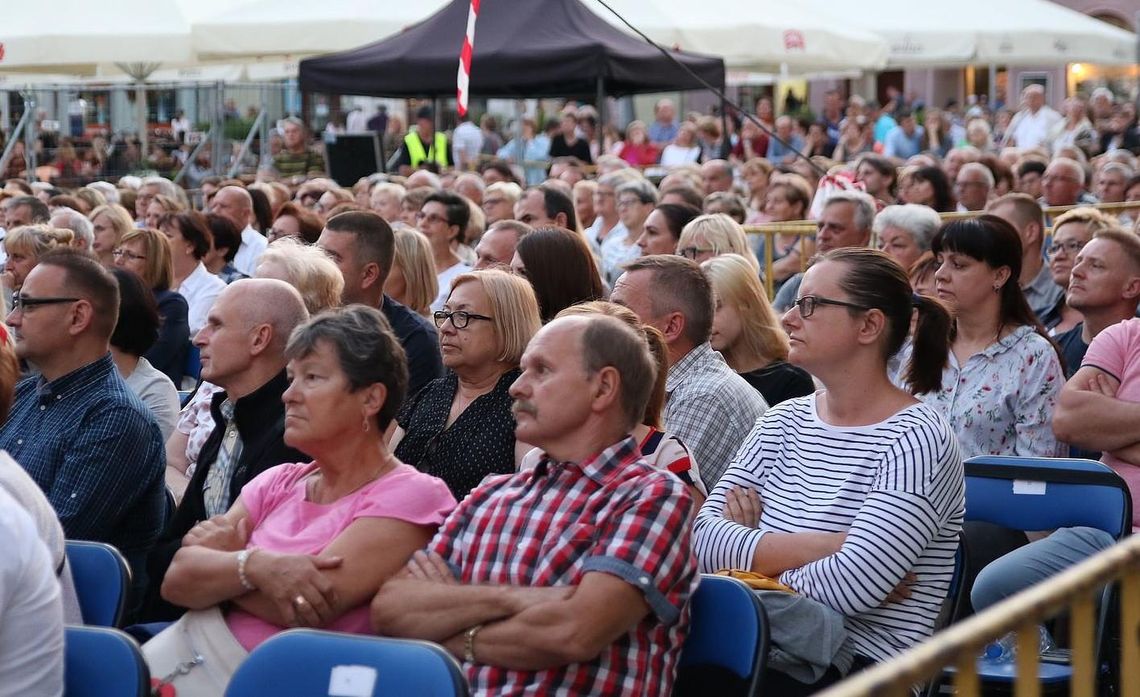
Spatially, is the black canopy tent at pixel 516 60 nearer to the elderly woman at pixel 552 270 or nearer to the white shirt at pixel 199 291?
the white shirt at pixel 199 291

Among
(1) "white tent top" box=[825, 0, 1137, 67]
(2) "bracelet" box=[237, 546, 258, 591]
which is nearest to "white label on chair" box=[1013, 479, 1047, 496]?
(2) "bracelet" box=[237, 546, 258, 591]

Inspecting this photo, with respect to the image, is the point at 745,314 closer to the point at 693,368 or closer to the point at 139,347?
the point at 693,368

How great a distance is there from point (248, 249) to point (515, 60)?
3.26m

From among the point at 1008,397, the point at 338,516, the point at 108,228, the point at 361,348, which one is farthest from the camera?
the point at 108,228

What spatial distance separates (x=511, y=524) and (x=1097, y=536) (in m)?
1.96

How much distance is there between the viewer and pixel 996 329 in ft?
18.7

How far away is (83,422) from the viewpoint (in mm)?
4688

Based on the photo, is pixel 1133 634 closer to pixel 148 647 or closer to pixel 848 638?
pixel 848 638

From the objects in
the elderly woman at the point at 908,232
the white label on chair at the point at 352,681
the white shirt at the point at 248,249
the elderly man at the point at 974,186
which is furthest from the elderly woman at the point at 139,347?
the elderly man at the point at 974,186

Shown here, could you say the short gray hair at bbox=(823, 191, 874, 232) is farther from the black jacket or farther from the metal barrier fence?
the metal barrier fence

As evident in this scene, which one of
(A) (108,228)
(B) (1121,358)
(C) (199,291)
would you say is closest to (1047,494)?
(B) (1121,358)

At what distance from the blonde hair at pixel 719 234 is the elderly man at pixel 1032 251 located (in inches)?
50.4

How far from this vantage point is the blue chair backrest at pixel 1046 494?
179 inches

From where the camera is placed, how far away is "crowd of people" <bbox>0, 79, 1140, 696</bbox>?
11.0 ft
